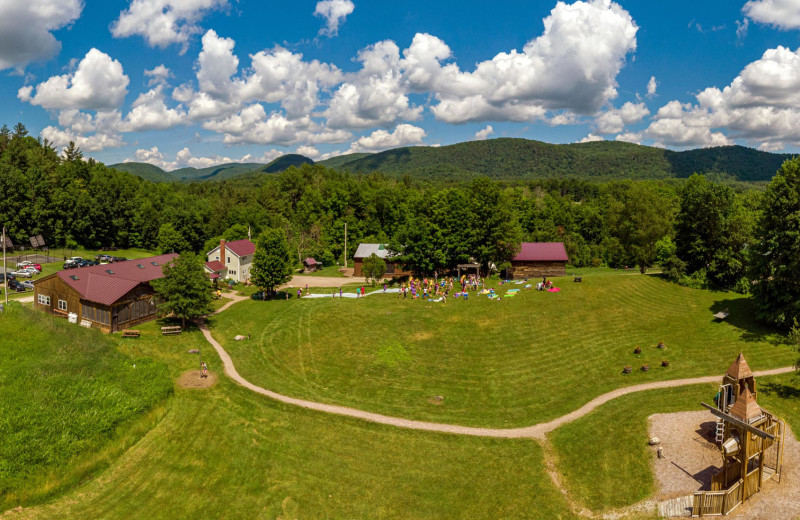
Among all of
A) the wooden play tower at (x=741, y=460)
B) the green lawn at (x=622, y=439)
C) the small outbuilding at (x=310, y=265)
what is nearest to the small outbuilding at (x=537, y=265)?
the green lawn at (x=622, y=439)

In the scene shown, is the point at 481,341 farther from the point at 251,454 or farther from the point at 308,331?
the point at 251,454

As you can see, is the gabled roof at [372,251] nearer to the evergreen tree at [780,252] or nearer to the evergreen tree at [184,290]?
the evergreen tree at [184,290]

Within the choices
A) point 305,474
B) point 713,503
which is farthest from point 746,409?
point 305,474

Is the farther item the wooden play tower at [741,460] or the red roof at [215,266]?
the red roof at [215,266]

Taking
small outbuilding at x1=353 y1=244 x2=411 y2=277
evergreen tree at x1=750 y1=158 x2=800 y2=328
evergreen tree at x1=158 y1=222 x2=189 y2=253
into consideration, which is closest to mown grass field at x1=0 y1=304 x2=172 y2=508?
small outbuilding at x1=353 y1=244 x2=411 y2=277

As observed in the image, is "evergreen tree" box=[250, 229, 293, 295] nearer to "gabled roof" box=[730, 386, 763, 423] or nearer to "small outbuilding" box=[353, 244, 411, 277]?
"small outbuilding" box=[353, 244, 411, 277]

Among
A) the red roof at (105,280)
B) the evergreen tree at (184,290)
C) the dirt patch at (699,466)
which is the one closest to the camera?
the dirt patch at (699,466)
